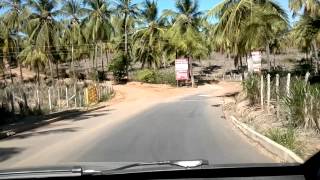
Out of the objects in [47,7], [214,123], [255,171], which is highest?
[47,7]

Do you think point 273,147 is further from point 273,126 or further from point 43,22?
point 43,22

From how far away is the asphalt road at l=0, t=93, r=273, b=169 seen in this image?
12.6 meters

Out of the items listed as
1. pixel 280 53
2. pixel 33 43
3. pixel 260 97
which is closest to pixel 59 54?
pixel 33 43

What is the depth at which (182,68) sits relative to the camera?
6325cm

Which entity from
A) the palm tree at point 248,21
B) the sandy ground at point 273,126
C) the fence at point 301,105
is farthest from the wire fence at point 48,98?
the fence at point 301,105

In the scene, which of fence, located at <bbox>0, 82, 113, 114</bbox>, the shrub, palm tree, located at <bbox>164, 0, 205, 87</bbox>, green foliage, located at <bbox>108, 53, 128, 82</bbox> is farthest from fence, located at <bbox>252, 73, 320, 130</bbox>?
green foliage, located at <bbox>108, 53, 128, 82</bbox>

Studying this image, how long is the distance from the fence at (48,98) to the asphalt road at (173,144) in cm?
1042

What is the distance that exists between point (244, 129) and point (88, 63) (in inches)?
3089

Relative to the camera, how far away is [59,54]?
3054 inches

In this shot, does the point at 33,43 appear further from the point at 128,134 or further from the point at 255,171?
the point at 255,171

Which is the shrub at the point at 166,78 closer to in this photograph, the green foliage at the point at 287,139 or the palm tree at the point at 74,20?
the palm tree at the point at 74,20

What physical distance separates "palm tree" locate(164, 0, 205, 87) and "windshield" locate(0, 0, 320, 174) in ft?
0.43

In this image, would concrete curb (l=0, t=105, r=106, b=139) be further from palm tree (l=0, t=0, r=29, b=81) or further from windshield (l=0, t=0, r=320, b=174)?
palm tree (l=0, t=0, r=29, b=81)

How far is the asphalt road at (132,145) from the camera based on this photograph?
12.6 m
